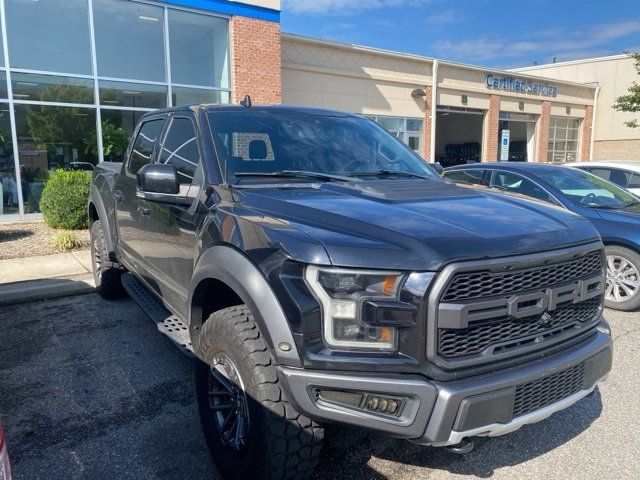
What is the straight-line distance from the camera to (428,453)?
2.83m

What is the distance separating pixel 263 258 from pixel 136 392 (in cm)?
198

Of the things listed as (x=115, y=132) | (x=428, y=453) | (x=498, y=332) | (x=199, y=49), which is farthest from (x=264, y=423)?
(x=199, y=49)

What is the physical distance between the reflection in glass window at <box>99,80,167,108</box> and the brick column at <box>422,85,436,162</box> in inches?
395

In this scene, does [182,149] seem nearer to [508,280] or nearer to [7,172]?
[508,280]

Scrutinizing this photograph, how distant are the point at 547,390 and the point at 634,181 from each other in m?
8.05

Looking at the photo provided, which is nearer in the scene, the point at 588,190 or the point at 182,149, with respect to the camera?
the point at 182,149

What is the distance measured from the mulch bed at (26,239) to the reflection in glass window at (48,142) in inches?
43.4

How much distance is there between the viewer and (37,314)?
17.3 ft

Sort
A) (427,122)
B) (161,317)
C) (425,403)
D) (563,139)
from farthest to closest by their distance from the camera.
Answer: (563,139) < (427,122) < (161,317) < (425,403)

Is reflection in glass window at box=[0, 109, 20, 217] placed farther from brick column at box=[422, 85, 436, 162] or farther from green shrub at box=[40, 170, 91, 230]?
brick column at box=[422, 85, 436, 162]

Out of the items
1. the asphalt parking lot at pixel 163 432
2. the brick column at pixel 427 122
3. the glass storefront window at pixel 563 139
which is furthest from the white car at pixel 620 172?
the glass storefront window at pixel 563 139

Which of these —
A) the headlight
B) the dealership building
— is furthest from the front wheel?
the dealership building

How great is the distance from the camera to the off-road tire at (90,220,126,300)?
527 cm

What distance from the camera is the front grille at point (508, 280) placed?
198cm
